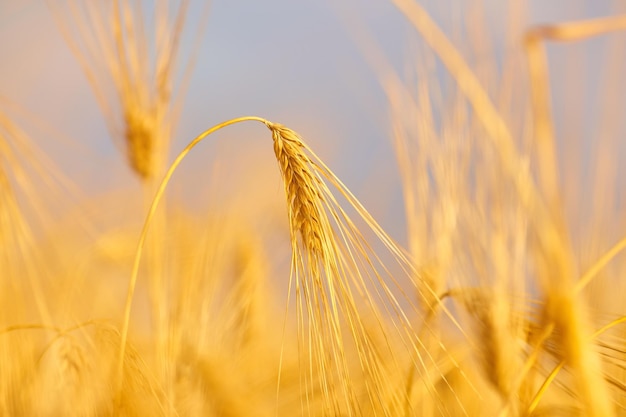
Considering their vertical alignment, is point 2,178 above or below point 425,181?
above

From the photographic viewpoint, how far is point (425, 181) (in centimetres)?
114

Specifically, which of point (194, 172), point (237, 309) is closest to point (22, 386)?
point (237, 309)

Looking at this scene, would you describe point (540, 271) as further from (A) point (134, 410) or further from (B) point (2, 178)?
(B) point (2, 178)

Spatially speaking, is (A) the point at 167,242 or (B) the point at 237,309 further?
(B) the point at 237,309

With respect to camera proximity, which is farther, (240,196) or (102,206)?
(102,206)

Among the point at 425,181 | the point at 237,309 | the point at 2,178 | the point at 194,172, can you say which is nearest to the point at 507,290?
the point at 425,181

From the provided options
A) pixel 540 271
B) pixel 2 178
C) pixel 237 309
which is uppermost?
pixel 2 178

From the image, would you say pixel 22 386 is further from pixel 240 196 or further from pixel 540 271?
pixel 240 196

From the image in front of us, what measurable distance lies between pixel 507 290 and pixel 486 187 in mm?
236

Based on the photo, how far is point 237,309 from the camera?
5.47ft

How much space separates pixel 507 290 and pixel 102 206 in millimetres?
2202

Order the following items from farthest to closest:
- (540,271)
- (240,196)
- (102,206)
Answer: (102,206) → (240,196) → (540,271)

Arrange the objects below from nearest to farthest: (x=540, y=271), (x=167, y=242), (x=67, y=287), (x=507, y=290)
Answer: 1. (x=540, y=271)
2. (x=507, y=290)
3. (x=167, y=242)
4. (x=67, y=287)

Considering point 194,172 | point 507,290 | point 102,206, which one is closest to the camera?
point 507,290
